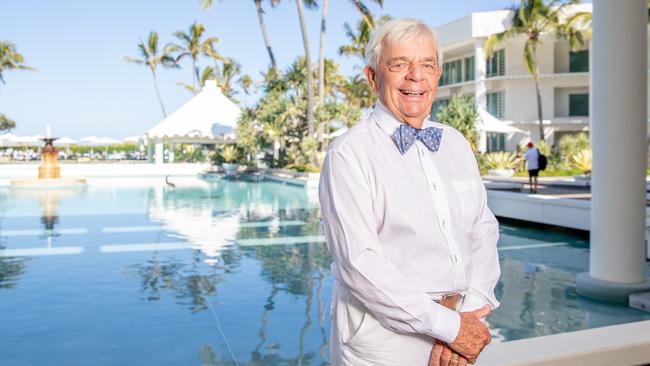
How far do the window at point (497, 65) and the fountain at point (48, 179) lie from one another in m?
21.8

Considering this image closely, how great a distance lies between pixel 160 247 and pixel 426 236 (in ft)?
28.4

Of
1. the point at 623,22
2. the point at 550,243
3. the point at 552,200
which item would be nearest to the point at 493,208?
the point at 552,200

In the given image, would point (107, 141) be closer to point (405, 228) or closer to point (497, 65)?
point (497, 65)

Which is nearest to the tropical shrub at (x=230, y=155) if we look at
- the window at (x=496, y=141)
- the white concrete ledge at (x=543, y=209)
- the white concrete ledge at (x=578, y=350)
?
the window at (x=496, y=141)

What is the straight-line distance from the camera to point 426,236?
163 cm

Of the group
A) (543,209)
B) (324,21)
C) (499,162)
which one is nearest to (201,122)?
(324,21)

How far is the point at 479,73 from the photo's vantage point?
33.2 meters

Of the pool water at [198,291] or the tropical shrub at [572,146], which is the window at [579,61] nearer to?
the tropical shrub at [572,146]

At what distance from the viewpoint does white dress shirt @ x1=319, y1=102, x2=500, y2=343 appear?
153 cm

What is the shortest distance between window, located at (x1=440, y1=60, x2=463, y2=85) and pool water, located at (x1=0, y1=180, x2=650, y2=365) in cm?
2567

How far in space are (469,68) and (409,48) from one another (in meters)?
35.5

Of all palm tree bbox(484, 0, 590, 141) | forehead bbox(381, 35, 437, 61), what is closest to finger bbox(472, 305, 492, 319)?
forehead bbox(381, 35, 437, 61)

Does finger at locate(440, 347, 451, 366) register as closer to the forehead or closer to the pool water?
the forehead

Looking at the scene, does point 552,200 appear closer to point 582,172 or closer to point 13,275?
point 13,275
